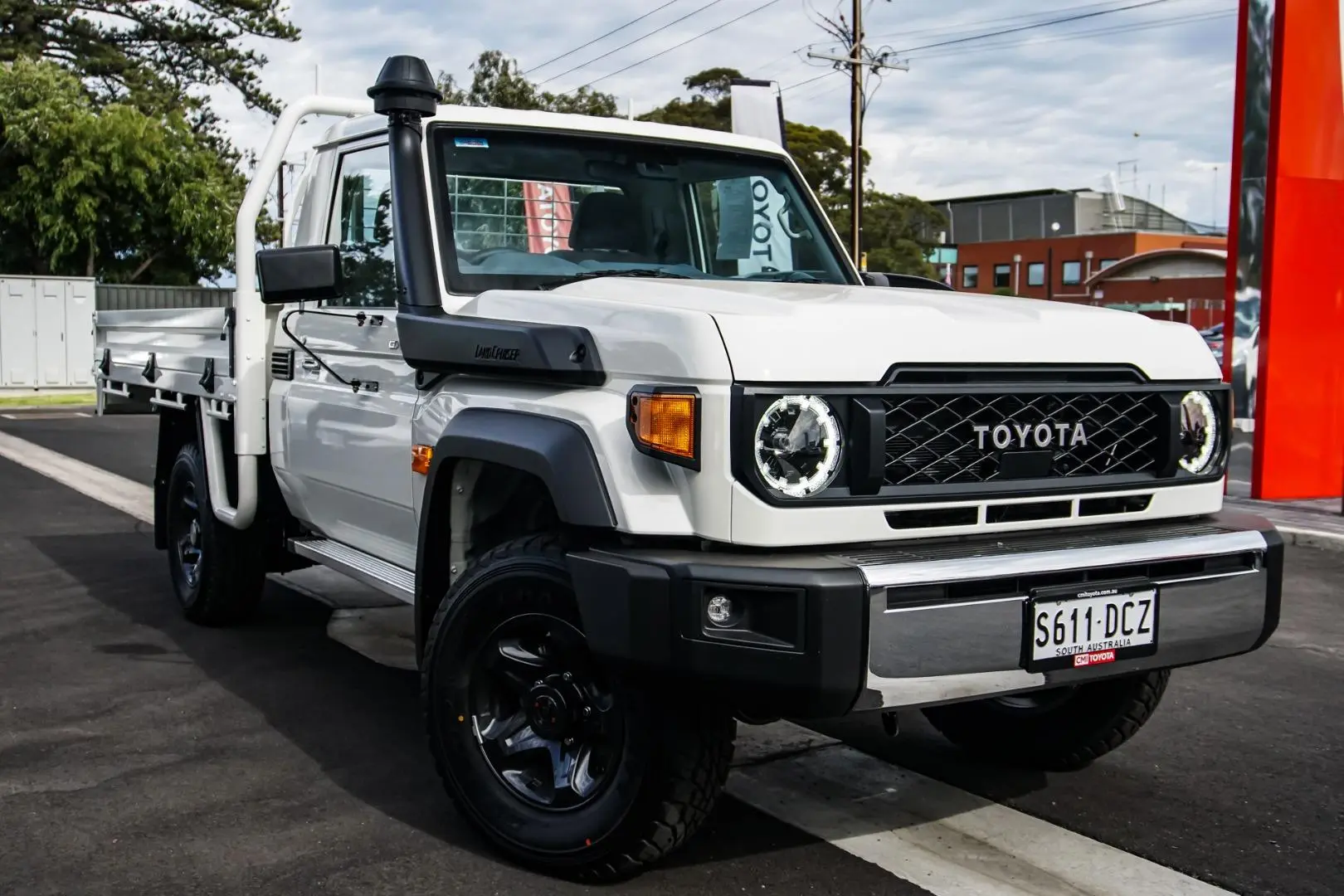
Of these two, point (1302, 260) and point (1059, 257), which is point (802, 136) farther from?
point (1302, 260)

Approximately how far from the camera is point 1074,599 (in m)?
3.28

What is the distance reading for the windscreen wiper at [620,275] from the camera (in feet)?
13.9

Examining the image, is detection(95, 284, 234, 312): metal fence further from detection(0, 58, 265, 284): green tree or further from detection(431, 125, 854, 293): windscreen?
detection(431, 125, 854, 293): windscreen

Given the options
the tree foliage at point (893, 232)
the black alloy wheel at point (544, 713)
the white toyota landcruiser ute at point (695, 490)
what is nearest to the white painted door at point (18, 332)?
the white toyota landcruiser ute at point (695, 490)

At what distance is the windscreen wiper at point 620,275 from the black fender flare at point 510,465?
0.63 meters

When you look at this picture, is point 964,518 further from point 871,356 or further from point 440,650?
point 440,650

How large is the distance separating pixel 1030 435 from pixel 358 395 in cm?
226

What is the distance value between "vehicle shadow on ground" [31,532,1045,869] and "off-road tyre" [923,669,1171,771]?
74 mm

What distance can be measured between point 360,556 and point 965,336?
249 centimetres

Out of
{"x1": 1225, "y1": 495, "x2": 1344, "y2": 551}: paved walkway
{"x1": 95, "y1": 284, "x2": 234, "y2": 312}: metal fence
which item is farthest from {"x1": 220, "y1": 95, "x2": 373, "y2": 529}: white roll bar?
{"x1": 95, "y1": 284, "x2": 234, "y2": 312}: metal fence

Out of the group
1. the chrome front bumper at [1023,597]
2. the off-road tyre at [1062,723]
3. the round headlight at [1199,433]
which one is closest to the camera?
the chrome front bumper at [1023,597]

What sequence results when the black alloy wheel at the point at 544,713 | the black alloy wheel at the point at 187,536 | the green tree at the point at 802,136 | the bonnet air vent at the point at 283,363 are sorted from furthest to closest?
the green tree at the point at 802,136, the black alloy wheel at the point at 187,536, the bonnet air vent at the point at 283,363, the black alloy wheel at the point at 544,713

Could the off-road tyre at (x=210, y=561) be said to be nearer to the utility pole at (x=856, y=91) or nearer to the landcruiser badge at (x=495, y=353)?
the landcruiser badge at (x=495, y=353)

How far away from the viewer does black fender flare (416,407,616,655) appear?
127 inches
